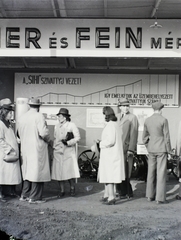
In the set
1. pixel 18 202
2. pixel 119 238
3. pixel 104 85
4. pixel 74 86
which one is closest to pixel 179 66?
pixel 104 85

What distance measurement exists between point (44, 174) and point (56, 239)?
2.55 m

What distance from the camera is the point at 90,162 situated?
12.7 metres

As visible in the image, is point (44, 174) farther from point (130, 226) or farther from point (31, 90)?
point (31, 90)

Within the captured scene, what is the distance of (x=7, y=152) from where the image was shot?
8570 mm

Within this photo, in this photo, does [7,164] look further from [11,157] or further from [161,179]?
[161,179]

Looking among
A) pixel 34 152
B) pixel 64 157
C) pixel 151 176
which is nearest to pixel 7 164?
pixel 34 152

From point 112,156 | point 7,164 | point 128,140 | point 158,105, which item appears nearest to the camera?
point 112,156

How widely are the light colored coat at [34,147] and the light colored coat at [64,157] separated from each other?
59 cm

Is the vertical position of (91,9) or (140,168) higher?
(91,9)

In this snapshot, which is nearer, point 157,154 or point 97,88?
point 157,154

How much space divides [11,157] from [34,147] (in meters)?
0.50

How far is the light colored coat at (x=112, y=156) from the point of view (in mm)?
8469

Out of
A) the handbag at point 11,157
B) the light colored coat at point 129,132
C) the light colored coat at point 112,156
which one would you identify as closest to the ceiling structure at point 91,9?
the light colored coat at point 129,132

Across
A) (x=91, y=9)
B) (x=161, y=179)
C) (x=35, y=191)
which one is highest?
(x=91, y=9)
